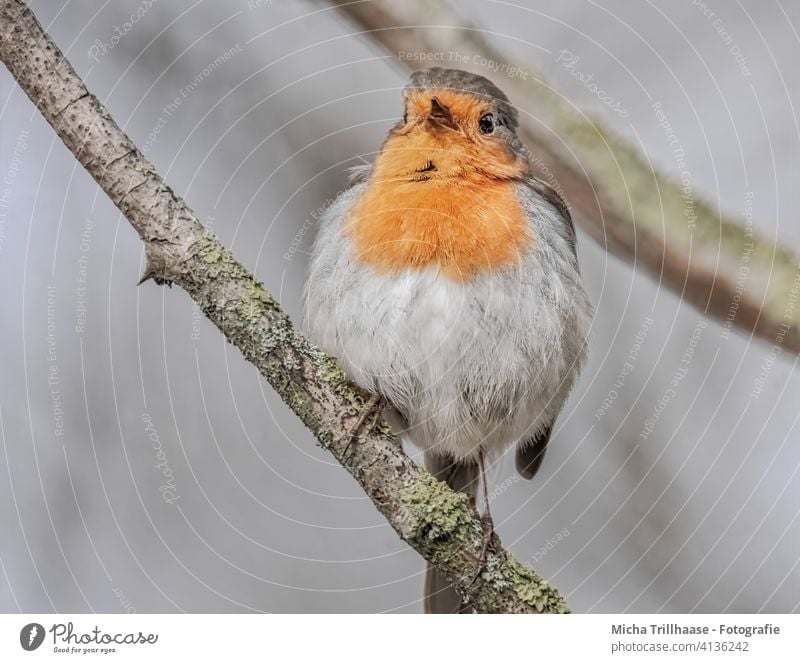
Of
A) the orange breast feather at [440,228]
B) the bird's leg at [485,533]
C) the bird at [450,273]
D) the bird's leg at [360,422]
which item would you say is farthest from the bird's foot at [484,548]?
the orange breast feather at [440,228]

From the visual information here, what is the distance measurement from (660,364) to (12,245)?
6.17 feet

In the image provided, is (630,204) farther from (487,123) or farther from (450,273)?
(450,273)

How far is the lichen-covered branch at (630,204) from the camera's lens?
95.6 inches

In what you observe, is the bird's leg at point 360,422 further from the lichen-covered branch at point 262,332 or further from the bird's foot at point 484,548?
the bird's foot at point 484,548

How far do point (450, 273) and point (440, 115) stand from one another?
0.42 metres

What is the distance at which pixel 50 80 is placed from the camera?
1.90m

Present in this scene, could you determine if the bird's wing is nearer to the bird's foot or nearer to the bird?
the bird

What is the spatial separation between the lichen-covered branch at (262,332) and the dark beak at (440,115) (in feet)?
2.21

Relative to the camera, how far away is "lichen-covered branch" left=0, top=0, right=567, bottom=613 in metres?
1.92

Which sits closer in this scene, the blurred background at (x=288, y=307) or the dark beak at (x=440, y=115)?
the dark beak at (x=440, y=115)

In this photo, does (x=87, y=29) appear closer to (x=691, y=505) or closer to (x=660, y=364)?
(x=660, y=364)

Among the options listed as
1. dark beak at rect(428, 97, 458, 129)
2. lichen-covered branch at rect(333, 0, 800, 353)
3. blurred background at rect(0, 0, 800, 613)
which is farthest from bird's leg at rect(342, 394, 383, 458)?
lichen-covered branch at rect(333, 0, 800, 353)

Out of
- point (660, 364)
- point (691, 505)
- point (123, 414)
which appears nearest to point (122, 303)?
point (123, 414)
